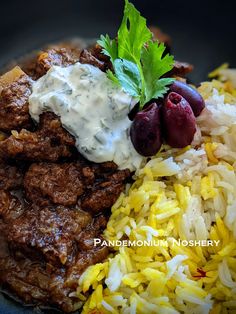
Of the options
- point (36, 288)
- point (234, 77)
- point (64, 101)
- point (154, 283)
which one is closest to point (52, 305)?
point (36, 288)

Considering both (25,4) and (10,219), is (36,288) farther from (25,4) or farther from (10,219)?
(25,4)

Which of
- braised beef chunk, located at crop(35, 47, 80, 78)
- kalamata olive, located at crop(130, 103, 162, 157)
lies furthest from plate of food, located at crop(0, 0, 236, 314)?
braised beef chunk, located at crop(35, 47, 80, 78)

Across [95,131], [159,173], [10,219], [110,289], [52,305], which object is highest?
[95,131]

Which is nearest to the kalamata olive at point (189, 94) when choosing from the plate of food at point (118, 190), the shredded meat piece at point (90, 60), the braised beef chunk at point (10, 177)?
the plate of food at point (118, 190)

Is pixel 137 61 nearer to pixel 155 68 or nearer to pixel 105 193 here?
pixel 155 68

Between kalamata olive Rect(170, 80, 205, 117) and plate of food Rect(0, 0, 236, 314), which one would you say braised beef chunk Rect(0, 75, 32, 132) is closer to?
plate of food Rect(0, 0, 236, 314)

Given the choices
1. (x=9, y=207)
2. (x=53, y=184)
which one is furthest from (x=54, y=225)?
(x=9, y=207)

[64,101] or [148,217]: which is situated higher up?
[64,101]
